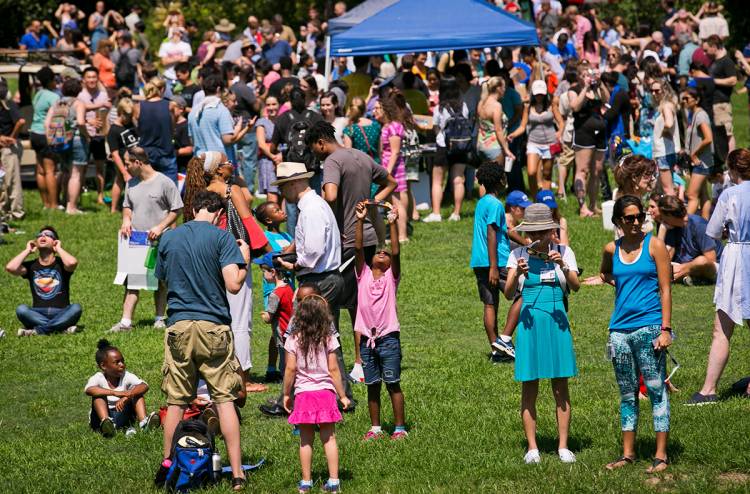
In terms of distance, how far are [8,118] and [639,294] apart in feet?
43.8

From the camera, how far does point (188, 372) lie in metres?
7.82

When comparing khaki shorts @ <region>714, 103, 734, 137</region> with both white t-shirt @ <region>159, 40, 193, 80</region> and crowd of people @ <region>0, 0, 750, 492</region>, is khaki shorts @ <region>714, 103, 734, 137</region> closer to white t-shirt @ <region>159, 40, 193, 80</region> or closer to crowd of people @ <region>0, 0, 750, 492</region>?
crowd of people @ <region>0, 0, 750, 492</region>

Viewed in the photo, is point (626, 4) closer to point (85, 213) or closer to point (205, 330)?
point (85, 213)

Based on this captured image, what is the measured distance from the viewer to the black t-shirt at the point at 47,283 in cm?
1300

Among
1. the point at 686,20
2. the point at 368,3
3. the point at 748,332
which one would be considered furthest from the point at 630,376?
the point at 686,20

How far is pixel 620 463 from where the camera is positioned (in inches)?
306

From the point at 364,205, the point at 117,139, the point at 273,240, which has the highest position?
the point at 364,205

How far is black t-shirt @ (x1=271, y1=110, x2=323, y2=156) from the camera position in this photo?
15312 millimetres

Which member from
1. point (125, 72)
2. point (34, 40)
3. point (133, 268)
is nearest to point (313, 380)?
point (133, 268)

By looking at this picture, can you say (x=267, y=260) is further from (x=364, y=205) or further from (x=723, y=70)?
(x=723, y=70)

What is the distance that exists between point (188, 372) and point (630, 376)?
2.86 metres

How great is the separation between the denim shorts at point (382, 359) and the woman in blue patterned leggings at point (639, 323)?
158cm

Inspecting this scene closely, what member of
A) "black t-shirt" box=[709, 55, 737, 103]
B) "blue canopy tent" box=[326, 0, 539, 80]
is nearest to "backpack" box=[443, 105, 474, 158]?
"blue canopy tent" box=[326, 0, 539, 80]

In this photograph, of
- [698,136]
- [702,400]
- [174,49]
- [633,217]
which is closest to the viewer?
[633,217]
